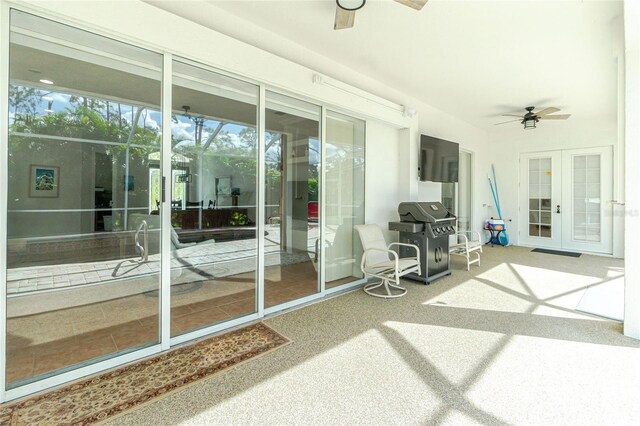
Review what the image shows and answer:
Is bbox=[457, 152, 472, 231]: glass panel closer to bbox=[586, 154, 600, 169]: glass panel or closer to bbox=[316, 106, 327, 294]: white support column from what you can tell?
bbox=[586, 154, 600, 169]: glass panel

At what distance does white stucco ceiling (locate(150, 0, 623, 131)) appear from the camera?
274 centimetres

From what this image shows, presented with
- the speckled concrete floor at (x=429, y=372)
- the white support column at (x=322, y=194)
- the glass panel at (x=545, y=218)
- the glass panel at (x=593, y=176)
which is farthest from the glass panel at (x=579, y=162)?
the white support column at (x=322, y=194)

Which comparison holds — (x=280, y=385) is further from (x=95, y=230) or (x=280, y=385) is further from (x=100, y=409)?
(x=95, y=230)

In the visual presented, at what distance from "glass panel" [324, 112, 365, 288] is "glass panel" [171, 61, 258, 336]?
1.16m

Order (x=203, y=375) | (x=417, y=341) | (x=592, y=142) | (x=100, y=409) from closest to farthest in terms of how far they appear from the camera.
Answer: (x=100, y=409) < (x=203, y=375) < (x=417, y=341) < (x=592, y=142)

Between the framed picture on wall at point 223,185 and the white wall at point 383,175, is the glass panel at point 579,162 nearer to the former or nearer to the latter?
the white wall at point 383,175

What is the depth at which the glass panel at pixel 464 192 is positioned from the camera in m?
6.91

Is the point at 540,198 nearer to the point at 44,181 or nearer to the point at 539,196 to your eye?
the point at 539,196

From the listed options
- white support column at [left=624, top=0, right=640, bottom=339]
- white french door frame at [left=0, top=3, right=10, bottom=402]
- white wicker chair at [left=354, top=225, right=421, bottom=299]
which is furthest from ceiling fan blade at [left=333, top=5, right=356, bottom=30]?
white support column at [left=624, top=0, right=640, bottom=339]

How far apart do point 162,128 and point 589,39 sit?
4549mm

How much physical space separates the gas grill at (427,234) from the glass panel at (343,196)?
0.69 m

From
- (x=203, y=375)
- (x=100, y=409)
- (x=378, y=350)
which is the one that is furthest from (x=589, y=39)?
(x=100, y=409)

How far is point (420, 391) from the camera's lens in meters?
1.93

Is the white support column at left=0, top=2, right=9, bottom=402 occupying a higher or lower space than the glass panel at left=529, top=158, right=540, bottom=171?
lower
